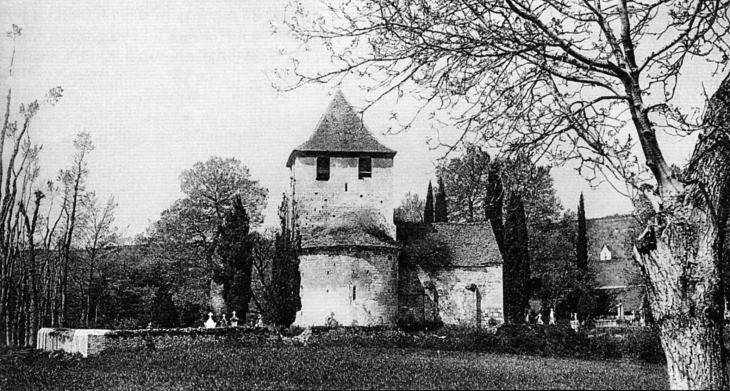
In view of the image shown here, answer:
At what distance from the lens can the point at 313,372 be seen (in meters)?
6.43

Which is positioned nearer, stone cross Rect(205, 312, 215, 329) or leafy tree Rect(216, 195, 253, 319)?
leafy tree Rect(216, 195, 253, 319)

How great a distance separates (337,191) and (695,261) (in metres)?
5.26

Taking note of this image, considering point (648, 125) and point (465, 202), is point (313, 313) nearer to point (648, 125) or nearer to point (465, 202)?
point (465, 202)

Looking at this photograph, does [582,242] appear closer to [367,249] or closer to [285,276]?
[285,276]

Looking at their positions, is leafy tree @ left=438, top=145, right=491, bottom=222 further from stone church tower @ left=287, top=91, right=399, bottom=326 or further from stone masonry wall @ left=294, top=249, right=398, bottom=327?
stone masonry wall @ left=294, top=249, right=398, bottom=327

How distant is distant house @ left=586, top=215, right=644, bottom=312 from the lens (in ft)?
24.0

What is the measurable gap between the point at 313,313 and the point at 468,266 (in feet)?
27.5

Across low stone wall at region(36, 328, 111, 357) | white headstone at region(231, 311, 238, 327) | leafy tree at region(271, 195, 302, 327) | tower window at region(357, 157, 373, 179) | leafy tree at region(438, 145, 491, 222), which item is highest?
tower window at region(357, 157, 373, 179)

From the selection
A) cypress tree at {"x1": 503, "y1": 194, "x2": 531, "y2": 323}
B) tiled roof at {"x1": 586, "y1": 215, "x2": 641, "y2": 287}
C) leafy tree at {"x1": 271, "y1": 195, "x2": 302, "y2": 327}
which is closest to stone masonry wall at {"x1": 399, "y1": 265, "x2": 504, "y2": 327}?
cypress tree at {"x1": 503, "y1": 194, "x2": 531, "y2": 323}

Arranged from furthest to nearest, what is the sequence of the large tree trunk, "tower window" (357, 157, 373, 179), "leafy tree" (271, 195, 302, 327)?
"leafy tree" (271, 195, 302, 327)
"tower window" (357, 157, 373, 179)
the large tree trunk

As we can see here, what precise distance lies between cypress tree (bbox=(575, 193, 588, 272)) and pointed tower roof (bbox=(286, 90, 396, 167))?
1818mm

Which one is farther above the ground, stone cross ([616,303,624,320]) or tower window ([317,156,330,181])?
tower window ([317,156,330,181])

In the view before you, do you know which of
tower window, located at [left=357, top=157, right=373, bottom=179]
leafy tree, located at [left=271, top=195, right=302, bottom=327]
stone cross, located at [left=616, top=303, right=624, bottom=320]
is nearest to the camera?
tower window, located at [left=357, top=157, right=373, bottom=179]

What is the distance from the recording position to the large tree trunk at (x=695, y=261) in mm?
5395
